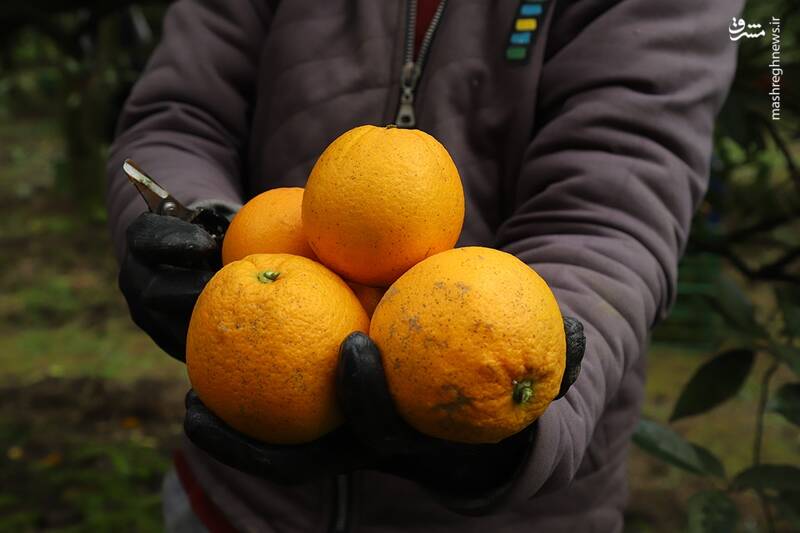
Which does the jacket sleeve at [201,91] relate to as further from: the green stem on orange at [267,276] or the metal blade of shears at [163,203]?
Answer: the green stem on orange at [267,276]

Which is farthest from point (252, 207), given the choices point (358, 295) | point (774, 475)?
point (774, 475)

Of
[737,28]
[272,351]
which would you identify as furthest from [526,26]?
[272,351]

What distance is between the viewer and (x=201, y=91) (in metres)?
1.51

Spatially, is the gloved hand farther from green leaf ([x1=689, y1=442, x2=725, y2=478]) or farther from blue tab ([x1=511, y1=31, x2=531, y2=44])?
green leaf ([x1=689, y1=442, x2=725, y2=478])

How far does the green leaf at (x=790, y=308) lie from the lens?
1.66m

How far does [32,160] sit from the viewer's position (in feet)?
27.6

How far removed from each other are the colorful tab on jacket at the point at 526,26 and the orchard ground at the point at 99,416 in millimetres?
1907

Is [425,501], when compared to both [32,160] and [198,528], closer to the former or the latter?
[198,528]

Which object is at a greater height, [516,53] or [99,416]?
[516,53]

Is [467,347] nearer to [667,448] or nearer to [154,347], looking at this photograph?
[667,448]

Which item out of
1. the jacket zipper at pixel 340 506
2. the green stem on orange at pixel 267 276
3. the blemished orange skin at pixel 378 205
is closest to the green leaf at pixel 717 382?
the jacket zipper at pixel 340 506

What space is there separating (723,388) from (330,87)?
1.01 meters

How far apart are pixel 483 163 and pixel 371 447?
56 centimetres

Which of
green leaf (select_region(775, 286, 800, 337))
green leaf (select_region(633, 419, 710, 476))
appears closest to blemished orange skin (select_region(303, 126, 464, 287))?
green leaf (select_region(633, 419, 710, 476))
